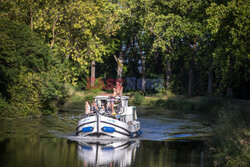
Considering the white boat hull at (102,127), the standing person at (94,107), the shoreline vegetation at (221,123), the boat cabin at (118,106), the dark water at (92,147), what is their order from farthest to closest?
the boat cabin at (118,106)
the standing person at (94,107)
the white boat hull at (102,127)
the dark water at (92,147)
the shoreline vegetation at (221,123)

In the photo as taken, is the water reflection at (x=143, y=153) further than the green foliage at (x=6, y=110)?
No

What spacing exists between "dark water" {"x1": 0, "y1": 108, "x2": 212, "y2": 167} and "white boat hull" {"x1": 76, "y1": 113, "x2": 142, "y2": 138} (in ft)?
1.41

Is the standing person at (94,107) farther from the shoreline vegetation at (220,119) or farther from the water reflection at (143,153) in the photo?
the shoreline vegetation at (220,119)

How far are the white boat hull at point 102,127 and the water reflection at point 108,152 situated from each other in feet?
1.57

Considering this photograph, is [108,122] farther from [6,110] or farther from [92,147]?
A: [6,110]

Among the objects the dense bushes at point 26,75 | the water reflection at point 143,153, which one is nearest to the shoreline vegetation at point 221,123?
the water reflection at point 143,153

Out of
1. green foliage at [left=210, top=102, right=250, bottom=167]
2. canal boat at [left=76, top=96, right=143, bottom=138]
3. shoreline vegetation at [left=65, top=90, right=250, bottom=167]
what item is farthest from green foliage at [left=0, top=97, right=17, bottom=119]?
green foliage at [left=210, top=102, right=250, bottom=167]

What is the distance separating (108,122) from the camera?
866 inches

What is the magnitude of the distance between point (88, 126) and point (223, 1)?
21.3 meters

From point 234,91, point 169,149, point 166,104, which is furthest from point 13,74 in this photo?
point 234,91

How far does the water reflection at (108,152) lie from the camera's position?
1641 cm

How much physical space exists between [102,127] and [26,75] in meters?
10.2

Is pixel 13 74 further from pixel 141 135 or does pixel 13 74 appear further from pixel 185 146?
pixel 185 146

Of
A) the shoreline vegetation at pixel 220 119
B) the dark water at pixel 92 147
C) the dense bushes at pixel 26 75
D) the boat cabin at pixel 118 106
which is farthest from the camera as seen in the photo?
the dense bushes at pixel 26 75
